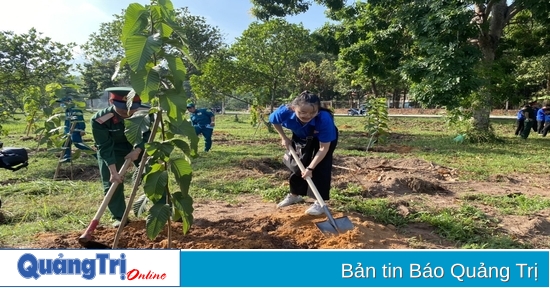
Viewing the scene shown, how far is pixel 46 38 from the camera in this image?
10008 mm

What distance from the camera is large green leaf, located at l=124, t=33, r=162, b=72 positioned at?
223cm

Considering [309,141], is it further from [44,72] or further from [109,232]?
[44,72]

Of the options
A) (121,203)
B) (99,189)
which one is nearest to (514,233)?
(121,203)

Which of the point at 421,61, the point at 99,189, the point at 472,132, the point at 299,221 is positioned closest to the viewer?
the point at 299,221

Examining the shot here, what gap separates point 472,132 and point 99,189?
9837 millimetres

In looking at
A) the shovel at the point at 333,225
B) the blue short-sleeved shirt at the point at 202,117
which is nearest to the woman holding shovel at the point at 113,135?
the shovel at the point at 333,225

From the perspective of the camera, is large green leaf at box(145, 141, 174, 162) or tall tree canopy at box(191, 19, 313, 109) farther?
tall tree canopy at box(191, 19, 313, 109)

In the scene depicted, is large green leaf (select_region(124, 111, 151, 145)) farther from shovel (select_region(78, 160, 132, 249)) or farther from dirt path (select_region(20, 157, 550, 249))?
dirt path (select_region(20, 157, 550, 249))

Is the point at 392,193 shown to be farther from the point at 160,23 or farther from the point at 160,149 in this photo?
the point at 160,23

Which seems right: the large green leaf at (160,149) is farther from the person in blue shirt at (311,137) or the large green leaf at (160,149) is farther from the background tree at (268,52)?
the background tree at (268,52)

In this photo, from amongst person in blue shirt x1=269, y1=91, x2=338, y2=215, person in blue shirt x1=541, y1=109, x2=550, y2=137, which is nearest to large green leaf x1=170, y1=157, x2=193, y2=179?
person in blue shirt x1=269, y1=91, x2=338, y2=215

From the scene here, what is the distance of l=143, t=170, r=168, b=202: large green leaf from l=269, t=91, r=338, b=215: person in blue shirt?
149 centimetres

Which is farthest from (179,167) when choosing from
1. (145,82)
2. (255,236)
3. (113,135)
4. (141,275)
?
(113,135)

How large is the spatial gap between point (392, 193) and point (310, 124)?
1.84m
